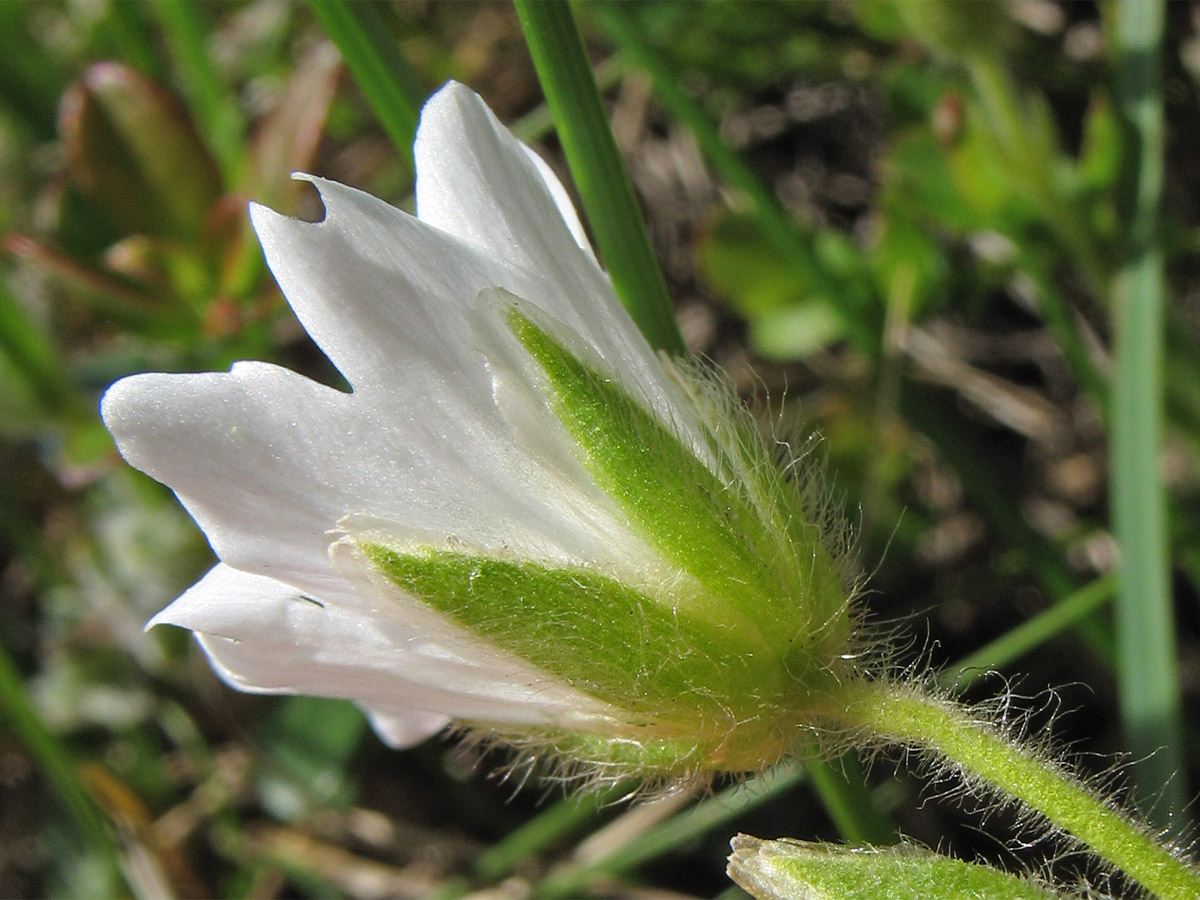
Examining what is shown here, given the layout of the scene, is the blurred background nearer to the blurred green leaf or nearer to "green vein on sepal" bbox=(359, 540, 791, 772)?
the blurred green leaf

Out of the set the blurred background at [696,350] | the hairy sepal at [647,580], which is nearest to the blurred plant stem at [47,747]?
the blurred background at [696,350]

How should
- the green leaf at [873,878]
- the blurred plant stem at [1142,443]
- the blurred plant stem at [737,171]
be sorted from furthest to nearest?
the blurred plant stem at [737,171] < the blurred plant stem at [1142,443] < the green leaf at [873,878]

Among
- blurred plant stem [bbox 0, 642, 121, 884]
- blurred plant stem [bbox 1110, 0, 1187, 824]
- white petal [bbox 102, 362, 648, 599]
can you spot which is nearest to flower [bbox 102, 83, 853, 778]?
white petal [bbox 102, 362, 648, 599]

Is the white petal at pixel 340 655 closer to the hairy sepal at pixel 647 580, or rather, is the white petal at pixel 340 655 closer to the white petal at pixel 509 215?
the hairy sepal at pixel 647 580

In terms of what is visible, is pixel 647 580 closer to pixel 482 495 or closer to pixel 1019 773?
pixel 482 495

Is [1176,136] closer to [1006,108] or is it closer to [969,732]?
[1006,108]

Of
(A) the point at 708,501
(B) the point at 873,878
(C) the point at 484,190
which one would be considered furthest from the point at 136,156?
(B) the point at 873,878
